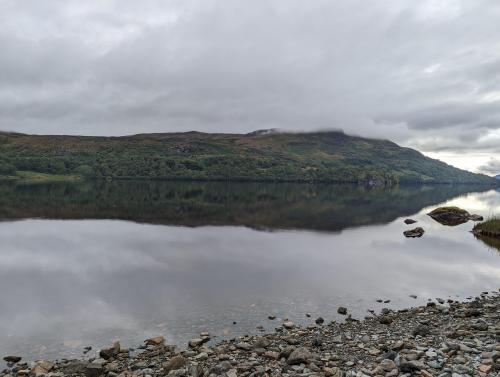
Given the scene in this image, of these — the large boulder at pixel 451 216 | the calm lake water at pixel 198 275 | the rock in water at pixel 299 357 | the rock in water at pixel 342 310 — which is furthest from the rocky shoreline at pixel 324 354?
the large boulder at pixel 451 216

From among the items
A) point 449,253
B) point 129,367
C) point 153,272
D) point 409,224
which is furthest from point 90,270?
point 409,224

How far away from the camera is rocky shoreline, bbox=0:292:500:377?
15.9 metres

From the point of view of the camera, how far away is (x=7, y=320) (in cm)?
2512

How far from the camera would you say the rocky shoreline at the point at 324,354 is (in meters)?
15.9

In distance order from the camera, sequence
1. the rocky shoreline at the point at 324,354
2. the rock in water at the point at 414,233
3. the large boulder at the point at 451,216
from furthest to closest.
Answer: the large boulder at the point at 451,216 → the rock in water at the point at 414,233 → the rocky shoreline at the point at 324,354

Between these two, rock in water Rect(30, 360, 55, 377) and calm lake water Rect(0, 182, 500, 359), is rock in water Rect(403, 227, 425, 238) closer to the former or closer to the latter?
calm lake water Rect(0, 182, 500, 359)

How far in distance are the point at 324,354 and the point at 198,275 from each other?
2040cm

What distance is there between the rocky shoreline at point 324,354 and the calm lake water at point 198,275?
1.94 meters

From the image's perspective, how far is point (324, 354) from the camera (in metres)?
18.8

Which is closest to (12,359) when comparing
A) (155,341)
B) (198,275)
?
(155,341)

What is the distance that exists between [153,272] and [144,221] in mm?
40862

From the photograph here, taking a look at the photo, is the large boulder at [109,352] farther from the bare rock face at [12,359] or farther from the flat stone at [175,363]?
the bare rock face at [12,359]

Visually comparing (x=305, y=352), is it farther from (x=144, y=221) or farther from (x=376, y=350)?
(x=144, y=221)

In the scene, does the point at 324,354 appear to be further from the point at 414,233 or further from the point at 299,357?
the point at 414,233
